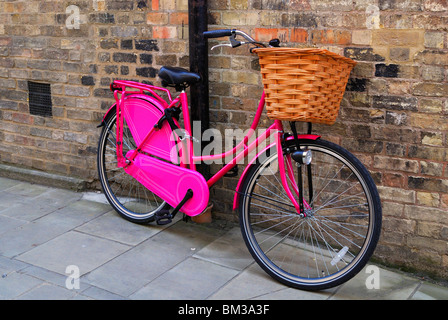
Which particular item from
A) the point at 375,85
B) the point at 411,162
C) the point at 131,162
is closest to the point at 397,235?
the point at 411,162

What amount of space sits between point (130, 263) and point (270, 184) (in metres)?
1.22

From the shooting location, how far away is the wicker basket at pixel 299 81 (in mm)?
3219

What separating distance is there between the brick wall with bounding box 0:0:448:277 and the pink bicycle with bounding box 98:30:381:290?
10.8 inches

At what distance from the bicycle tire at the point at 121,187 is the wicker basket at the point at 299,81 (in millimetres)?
1548

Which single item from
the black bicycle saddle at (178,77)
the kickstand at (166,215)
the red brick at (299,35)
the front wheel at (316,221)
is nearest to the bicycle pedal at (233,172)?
the front wheel at (316,221)

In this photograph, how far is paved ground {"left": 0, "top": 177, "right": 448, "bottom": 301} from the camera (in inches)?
140

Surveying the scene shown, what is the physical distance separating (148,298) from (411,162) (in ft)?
6.27

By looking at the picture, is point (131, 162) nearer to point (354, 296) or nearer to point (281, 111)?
point (281, 111)

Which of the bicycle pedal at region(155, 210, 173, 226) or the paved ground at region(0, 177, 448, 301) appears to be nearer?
the paved ground at region(0, 177, 448, 301)

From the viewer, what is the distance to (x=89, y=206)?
5.00 metres

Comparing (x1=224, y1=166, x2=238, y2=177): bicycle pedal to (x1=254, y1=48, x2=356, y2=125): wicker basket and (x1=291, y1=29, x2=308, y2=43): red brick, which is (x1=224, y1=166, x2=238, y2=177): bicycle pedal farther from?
(x1=291, y1=29, x2=308, y2=43): red brick

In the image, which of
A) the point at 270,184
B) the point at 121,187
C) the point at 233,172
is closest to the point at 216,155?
the point at 233,172

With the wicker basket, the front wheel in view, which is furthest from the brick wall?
the wicker basket

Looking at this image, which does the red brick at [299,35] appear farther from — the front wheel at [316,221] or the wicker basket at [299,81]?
the front wheel at [316,221]
